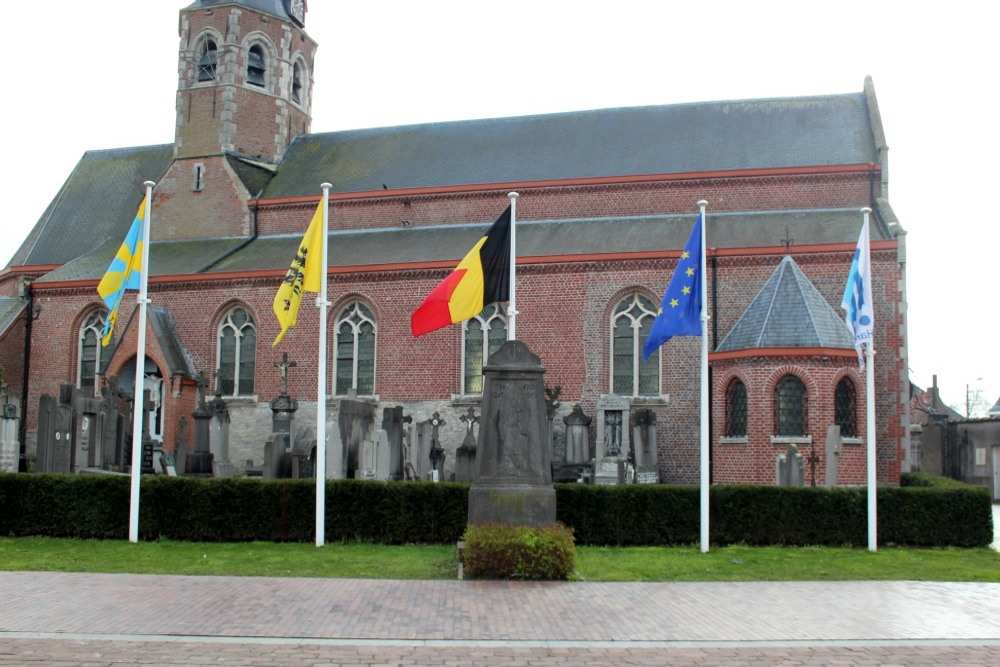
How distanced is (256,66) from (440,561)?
992 inches

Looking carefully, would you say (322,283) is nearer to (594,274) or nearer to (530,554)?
(530,554)

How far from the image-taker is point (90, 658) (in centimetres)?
827

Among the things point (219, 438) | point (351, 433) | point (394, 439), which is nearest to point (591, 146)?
point (219, 438)

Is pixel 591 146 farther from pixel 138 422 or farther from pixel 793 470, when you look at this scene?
pixel 138 422

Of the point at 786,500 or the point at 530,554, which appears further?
the point at 786,500

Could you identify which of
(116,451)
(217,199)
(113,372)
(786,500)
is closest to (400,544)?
(786,500)

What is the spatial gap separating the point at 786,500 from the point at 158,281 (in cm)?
2091

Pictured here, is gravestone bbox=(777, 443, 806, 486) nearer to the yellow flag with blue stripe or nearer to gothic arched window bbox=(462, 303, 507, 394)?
gothic arched window bbox=(462, 303, 507, 394)

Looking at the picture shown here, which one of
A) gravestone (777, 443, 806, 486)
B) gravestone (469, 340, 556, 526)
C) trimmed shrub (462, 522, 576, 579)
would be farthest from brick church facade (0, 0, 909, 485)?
trimmed shrub (462, 522, 576, 579)

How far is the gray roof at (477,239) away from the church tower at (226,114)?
3.70ft

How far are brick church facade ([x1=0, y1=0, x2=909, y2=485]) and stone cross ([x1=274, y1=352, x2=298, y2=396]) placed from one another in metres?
0.65

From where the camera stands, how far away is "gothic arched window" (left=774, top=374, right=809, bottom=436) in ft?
75.5

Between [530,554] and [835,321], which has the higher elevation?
[835,321]

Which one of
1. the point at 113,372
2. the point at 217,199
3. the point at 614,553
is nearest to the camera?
the point at 614,553
